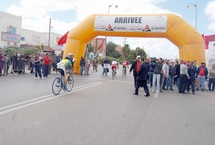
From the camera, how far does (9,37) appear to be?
52.8 meters

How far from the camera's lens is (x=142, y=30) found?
2025cm

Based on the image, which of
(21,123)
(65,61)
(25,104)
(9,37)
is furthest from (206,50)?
(9,37)

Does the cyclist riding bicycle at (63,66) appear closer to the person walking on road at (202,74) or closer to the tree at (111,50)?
the person walking on road at (202,74)

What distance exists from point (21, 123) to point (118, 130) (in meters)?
2.12

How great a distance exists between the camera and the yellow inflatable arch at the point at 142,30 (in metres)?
18.6

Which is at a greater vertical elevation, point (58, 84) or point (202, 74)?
point (202, 74)

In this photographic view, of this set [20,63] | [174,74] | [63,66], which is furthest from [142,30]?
[63,66]

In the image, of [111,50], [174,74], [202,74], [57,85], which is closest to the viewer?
[57,85]

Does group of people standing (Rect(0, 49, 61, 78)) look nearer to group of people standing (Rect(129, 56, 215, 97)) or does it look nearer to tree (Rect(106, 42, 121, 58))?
group of people standing (Rect(129, 56, 215, 97))

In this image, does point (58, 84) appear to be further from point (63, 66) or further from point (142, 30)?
point (142, 30)

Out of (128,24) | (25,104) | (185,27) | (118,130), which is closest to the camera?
(118,130)

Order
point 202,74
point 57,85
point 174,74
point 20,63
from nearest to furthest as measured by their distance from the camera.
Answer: point 57,85 → point 174,74 → point 202,74 → point 20,63

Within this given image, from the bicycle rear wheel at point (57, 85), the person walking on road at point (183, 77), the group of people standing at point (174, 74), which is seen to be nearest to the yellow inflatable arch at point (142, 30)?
the group of people standing at point (174, 74)

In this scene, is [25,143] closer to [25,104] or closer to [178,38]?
[25,104]
